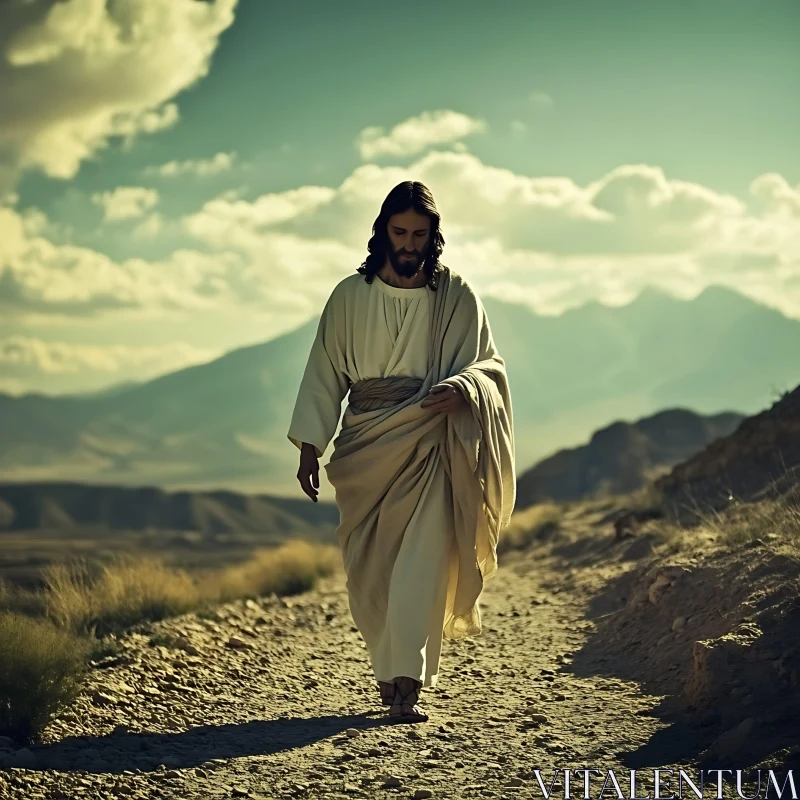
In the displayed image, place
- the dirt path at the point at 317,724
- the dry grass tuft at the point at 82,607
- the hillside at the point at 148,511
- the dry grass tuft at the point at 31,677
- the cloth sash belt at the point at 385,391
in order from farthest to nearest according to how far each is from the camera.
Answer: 1. the hillside at the point at 148,511
2. the cloth sash belt at the point at 385,391
3. the dry grass tuft at the point at 82,607
4. the dry grass tuft at the point at 31,677
5. the dirt path at the point at 317,724

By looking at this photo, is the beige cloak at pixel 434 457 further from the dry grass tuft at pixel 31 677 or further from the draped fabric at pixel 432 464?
the dry grass tuft at pixel 31 677

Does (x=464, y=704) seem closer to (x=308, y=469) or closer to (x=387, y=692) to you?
(x=387, y=692)

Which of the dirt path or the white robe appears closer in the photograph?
the dirt path

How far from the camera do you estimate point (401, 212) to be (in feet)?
21.7

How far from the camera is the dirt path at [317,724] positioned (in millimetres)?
4781

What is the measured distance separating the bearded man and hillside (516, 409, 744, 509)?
1630 inches

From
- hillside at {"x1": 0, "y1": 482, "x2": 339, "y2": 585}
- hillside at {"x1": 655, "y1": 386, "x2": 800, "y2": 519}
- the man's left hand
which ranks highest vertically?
the man's left hand

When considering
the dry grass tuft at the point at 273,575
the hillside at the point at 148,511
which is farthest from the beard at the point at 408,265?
the hillside at the point at 148,511

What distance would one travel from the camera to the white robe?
239 inches

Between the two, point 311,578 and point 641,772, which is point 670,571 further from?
point 311,578

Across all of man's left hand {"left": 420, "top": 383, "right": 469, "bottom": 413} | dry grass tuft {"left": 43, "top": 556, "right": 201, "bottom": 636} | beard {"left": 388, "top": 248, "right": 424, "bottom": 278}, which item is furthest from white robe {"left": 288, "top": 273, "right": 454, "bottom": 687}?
dry grass tuft {"left": 43, "top": 556, "right": 201, "bottom": 636}

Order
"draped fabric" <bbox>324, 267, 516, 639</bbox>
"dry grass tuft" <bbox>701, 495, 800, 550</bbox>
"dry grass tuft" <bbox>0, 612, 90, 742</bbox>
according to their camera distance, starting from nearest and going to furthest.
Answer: "dry grass tuft" <bbox>0, 612, 90, 742</bbox> → "draped fabric" <bbox>324, 267, 516, 639</bbox> → "dry grass tuft" <bbox>701, 495, 800, 550</bbox>

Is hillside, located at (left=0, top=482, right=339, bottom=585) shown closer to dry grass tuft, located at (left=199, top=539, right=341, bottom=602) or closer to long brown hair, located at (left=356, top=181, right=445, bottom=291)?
dry grass tuft, located at (left=199, top=539, right=341, bottom=602)

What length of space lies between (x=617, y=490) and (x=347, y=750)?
31.4 metres
